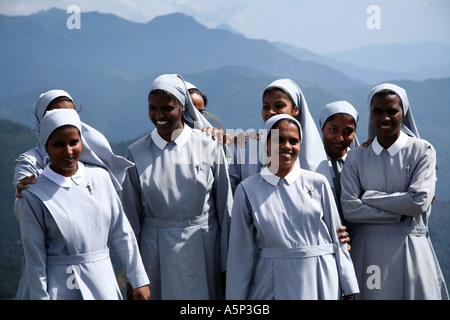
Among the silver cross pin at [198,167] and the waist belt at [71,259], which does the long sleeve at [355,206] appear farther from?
the waist belt at [71,259]

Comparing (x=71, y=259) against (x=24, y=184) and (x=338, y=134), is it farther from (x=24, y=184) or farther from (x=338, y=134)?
(x=338, y=134)

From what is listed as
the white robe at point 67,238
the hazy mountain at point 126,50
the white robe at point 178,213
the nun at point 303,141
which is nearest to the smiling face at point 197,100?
the nun at point 303,141

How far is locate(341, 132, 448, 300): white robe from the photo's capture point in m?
3.50

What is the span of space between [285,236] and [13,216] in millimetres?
18068

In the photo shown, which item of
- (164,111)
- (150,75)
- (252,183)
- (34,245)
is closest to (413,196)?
(252,183)

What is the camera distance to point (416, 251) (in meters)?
3.52

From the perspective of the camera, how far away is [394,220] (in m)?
3.54

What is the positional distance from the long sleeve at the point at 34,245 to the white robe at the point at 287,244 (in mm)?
1114

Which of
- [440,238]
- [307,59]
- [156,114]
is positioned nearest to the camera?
[156,114]

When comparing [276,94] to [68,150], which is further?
[276,94]

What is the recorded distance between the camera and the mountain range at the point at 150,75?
26.7m
